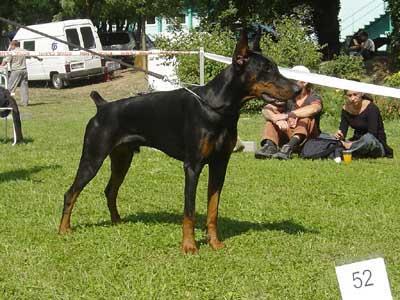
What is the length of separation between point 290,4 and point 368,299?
22.0 meters

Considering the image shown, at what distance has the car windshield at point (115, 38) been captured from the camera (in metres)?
33.4

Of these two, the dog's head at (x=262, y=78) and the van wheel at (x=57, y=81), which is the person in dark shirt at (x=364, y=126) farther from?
the van wheel at (x=57, y=81)

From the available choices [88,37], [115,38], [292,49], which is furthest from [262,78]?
[115,38]

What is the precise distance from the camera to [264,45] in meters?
17.1

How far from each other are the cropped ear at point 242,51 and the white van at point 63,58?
838 inches

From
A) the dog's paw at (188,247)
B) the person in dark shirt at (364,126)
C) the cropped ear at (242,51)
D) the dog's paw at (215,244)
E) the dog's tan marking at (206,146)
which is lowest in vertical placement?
the person in dark shirt at (364,126)

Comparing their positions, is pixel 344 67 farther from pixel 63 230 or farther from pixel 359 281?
pixel 359 281

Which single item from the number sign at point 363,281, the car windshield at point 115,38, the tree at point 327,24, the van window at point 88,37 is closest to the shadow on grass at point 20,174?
the number sign at point 363,281

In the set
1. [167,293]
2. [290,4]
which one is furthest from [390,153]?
[290,4]

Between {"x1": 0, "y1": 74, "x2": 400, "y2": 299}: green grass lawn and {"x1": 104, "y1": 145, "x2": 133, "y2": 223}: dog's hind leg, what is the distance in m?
0.13

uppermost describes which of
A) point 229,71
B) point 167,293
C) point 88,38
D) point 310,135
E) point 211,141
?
point 229,71

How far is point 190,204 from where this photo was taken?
4773mm

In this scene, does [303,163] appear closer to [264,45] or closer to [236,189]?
[236,189]

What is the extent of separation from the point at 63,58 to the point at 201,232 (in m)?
21.2
